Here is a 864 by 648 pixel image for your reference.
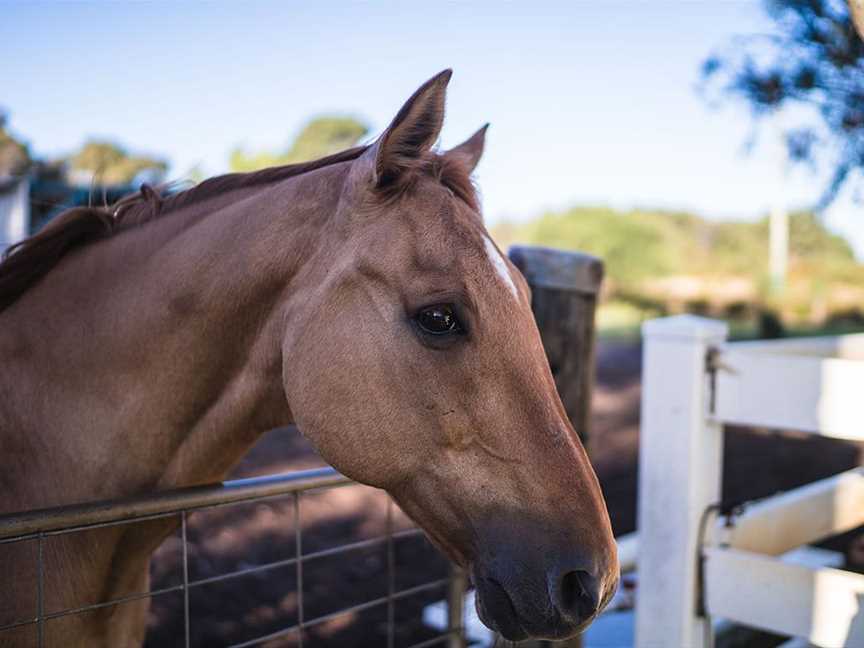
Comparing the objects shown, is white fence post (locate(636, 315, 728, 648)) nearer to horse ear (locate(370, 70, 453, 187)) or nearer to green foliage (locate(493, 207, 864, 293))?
horse ear (locate(370, 70, 453, 187))

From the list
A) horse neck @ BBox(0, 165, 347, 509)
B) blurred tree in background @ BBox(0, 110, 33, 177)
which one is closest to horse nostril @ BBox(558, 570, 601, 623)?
horse neck @ BBox(0, 165, 347, 509)

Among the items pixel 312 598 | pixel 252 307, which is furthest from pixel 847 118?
pixel 312 598

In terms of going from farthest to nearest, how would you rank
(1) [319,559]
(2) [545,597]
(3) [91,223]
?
(1) [319,559], (3) [91,223], (2) [545,597]

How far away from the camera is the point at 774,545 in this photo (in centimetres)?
293

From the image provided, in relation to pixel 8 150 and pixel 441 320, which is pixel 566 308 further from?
pixel 8 150

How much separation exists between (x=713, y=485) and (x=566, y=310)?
81 cm

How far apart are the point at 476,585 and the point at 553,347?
102cm

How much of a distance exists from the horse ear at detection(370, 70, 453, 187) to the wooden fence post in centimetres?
69

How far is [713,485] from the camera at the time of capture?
8.08ft

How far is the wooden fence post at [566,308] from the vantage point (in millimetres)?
2277

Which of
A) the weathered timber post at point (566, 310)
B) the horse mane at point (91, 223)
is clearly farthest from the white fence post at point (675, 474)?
the horse mane at point (91, 223)

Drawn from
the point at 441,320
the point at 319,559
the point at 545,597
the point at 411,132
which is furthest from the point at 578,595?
the point at 319,559

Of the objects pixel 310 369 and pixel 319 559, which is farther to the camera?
pixel 319 559

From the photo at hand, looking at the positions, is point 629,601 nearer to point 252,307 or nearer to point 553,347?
point 553,347
